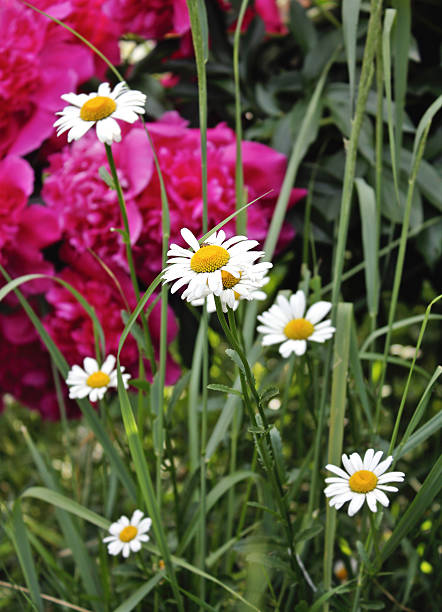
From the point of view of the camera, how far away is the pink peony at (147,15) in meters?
0.64

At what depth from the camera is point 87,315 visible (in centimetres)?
59

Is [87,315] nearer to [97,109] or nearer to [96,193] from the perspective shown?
[96,193]

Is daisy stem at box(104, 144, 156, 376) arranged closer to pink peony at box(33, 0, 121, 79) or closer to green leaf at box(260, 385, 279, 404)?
green leaf at box(260, 385, 279, 404)

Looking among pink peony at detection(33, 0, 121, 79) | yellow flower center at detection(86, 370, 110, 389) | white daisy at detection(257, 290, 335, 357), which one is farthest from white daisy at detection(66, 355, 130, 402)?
pink peony at detection(33, 0, 121, 79)

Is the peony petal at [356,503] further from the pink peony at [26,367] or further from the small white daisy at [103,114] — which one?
the pink peony at [26,367]

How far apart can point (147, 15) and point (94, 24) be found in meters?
0.05

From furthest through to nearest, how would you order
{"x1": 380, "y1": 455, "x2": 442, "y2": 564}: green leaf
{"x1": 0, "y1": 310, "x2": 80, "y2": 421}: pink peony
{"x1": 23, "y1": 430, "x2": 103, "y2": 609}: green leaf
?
{"x1": 0, "y1": 310, "x2": 80, "y2": 421}: pink peony → {"x1": 23, "y1": 430, "x2": 103, "y2": 609}: green leaf → {"x1": 380, "y1": 455, "x2": 442, "y2": 564}: green leaf

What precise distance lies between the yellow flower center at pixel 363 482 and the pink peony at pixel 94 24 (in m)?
0.50

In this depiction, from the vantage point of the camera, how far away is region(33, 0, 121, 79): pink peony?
2.10ft

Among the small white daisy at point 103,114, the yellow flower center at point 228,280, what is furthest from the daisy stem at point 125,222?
the yellow flower center at point 228,280

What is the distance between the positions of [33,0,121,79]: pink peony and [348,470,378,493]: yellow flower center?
0.50m

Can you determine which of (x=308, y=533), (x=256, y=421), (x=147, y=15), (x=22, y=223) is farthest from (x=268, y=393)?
(x=147, y=15)

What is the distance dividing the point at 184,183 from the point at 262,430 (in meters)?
0.29

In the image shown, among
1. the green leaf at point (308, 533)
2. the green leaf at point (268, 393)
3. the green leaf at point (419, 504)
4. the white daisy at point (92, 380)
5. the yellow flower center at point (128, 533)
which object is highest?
the green leaf at point (268, 393)
